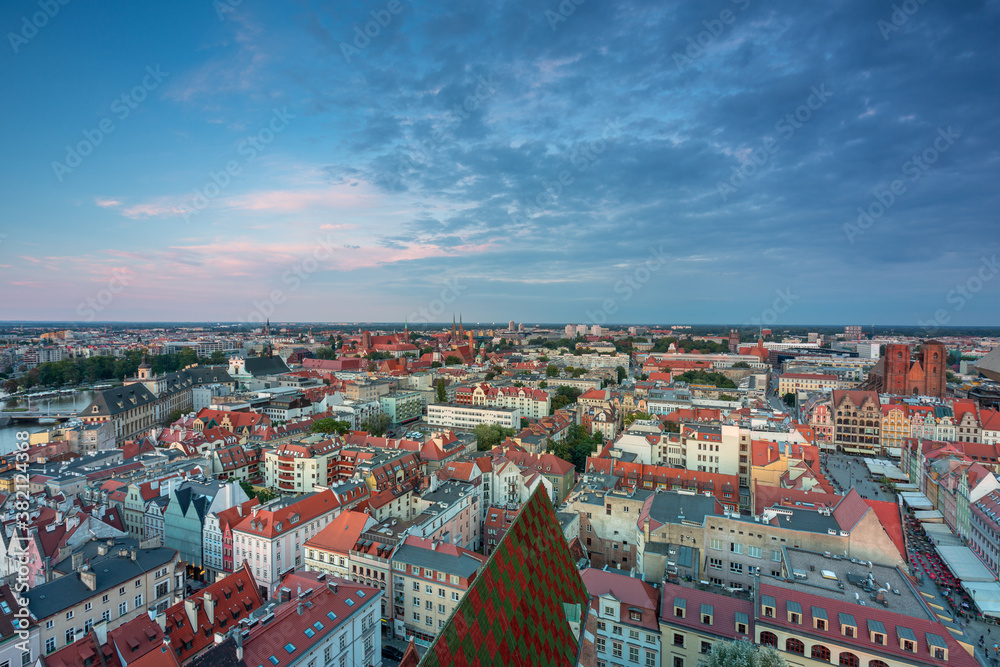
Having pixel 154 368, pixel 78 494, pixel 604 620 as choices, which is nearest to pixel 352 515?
pixel 604 620

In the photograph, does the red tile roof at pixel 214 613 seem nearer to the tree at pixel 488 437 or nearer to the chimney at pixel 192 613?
the chimney at pixel 192 613

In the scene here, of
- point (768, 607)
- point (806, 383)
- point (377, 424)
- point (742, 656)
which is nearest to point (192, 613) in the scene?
point (742, 656)

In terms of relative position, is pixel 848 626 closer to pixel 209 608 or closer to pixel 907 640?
pixel 907 640

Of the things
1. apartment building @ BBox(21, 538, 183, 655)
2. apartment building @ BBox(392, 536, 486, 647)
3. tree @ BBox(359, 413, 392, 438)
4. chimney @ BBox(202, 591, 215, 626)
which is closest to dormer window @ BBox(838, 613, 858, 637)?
apartment building @ BBox(392, 536, 486, 647)

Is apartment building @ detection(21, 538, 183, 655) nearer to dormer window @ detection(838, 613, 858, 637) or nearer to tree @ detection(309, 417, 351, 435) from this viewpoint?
dormer window @ detection(838, 613, 858, 637)

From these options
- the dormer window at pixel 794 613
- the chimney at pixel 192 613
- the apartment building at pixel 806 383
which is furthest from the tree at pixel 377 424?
the apartment building at pixel 806 383
